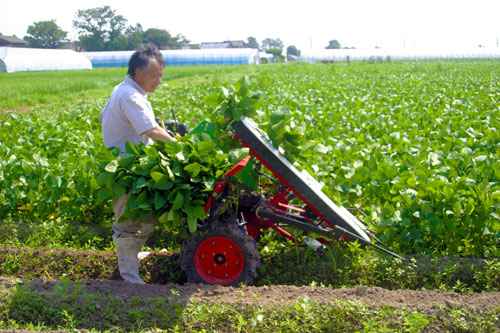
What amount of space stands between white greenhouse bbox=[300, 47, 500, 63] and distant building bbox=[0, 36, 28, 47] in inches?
1865

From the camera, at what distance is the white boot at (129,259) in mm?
3480

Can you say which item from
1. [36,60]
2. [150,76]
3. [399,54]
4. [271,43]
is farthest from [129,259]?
[271,43]

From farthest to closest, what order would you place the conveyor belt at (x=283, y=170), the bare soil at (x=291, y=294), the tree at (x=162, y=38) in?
1. the tree at (x=162, y=38)
2. the conveyor belt at (x=283, y=170)
3. the bare soil at (x=291, y=294)

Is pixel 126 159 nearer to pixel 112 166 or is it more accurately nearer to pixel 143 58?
pixel 112 166

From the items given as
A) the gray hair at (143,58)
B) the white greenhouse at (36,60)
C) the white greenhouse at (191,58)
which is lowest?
the gray hair at (143,58)

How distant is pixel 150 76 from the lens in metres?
3.52

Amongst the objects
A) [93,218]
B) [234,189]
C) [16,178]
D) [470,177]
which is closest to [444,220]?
[470,177]

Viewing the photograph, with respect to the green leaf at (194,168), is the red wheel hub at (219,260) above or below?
below

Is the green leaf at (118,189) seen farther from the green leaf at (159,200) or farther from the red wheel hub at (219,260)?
the red wheel hub at (219,260)

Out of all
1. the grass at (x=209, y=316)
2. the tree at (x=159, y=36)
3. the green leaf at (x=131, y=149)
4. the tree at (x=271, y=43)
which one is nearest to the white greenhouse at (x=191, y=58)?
the tree at (x=159, y=36)

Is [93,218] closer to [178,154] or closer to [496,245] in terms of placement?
[178,154]

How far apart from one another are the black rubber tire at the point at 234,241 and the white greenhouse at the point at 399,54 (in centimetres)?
5229

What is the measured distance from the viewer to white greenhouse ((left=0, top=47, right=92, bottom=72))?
38.0 m

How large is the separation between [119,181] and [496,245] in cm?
317
